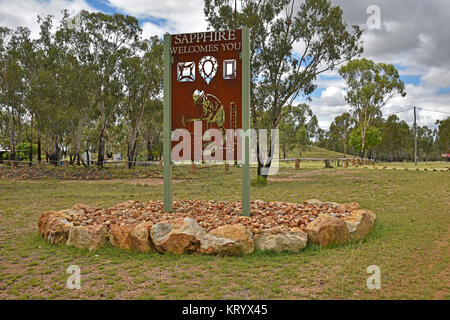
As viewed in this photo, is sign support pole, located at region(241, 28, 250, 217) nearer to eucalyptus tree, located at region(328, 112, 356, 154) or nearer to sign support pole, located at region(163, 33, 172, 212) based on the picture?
sign support pole, located at region(163, 33, 172, 212)

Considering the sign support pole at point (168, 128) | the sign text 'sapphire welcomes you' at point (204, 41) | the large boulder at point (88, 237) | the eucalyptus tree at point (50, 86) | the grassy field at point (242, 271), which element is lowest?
the grassy field at point (242, 271)

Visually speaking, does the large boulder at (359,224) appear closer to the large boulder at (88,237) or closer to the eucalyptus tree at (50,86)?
the large boulder at (88,237)

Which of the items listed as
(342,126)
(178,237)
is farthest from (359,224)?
(342,126)

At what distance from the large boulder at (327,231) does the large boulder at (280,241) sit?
25cm

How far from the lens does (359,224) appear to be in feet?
21.1

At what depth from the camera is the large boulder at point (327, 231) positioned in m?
5.92

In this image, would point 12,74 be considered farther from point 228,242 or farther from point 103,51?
point 228,242

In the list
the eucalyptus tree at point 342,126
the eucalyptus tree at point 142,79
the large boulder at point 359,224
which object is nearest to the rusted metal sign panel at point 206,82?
the large boulder at point 359,224

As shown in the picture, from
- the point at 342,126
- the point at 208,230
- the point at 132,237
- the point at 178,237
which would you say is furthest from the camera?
the point at 342,126

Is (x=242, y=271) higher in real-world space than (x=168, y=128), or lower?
lower

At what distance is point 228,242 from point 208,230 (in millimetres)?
770

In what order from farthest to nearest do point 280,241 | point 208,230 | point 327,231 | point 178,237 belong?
point 208,230 → point 327,231 → point 280,241 → point 178,237
